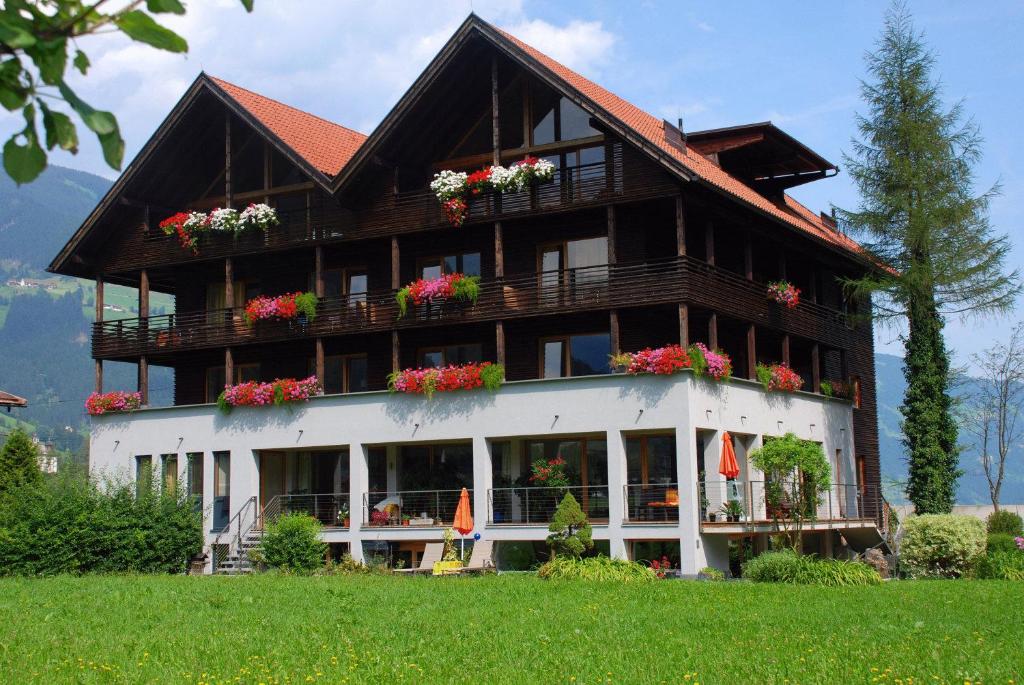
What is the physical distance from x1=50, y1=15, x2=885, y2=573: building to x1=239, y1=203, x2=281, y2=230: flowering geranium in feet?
1.34

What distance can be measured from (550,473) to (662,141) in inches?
350

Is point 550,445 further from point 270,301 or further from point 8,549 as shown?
point 8,549

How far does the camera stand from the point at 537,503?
2870 centimetres

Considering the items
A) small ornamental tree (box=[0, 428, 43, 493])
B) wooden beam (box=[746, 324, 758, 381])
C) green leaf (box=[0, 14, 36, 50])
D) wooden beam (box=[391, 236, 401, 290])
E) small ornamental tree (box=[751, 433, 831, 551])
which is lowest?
small ornamental tree (box=[751, 433, 831, 551])

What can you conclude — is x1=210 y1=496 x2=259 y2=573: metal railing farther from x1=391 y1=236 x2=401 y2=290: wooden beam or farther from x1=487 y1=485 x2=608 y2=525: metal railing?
x1=487 y1=485 x2=608 y2=525: metal railing

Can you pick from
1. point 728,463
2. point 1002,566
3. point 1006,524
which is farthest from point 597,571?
point 1006,524

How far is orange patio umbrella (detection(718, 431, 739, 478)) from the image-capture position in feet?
87.2

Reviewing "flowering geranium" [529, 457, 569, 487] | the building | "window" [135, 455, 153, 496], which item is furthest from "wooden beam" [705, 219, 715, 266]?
"window" [135, 455, 153, 496]

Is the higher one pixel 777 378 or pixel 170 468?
pixel 777 378

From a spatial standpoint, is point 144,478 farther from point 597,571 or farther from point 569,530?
point 597,571

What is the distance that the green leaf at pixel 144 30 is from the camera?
332 cm

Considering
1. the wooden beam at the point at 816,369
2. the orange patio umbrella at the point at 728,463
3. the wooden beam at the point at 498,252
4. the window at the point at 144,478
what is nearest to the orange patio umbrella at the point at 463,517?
the wooden beam at the point at 498,252

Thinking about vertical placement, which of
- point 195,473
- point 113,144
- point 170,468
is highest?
point 113,144

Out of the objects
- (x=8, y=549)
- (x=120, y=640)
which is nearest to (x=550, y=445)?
(x=8, y=549)
